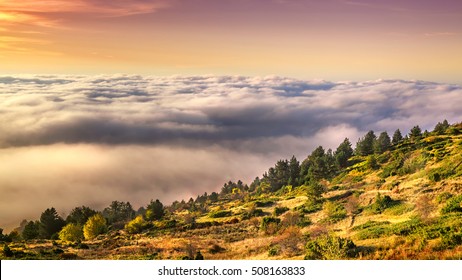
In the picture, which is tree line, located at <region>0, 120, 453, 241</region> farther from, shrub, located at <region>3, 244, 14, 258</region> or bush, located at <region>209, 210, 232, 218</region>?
bush, located at <region>209, 210, 232, 218</region>

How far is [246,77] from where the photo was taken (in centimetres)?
1488

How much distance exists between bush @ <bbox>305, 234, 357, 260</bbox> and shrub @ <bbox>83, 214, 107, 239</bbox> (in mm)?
8941

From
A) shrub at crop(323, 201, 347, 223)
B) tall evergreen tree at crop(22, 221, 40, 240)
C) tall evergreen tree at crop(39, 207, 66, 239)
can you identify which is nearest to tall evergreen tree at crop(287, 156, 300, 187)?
shrub at crop(323, 201, 347, 223)

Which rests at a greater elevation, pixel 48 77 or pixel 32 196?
pixel 48 77

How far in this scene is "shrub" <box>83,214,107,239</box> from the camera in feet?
55.6

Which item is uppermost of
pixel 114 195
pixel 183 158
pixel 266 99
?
pixel 266 99

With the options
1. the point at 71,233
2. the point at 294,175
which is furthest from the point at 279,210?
the point at 294,175

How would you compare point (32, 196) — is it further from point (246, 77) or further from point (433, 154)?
point (433, 154)

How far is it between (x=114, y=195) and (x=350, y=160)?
529 inches

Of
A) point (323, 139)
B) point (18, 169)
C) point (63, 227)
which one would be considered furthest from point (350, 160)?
point (18, 169)

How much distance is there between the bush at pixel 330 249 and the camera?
40.6 ft

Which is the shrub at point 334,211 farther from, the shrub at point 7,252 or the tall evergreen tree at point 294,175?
the shrub at point 7,252

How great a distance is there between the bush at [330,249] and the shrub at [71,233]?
30.9 ft

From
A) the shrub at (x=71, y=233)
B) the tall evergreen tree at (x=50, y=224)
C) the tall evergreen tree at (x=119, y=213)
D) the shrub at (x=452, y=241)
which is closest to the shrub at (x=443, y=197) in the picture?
the shrub at (x=452, y=241)
